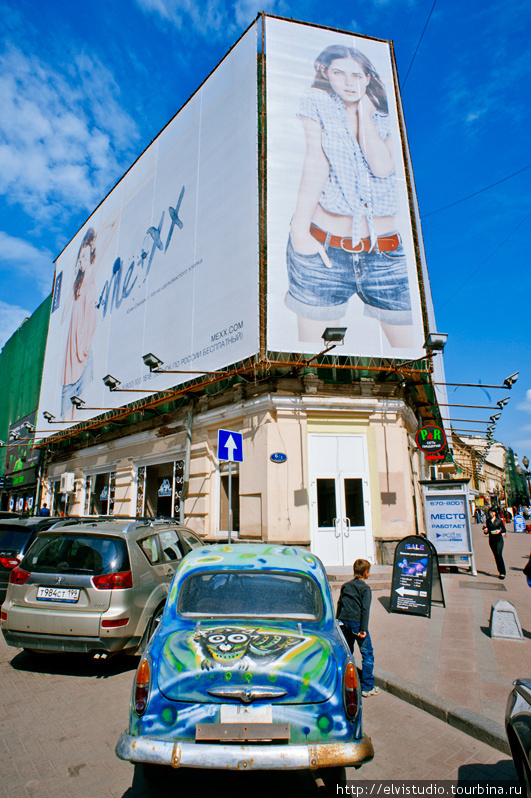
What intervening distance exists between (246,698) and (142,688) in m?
0.70

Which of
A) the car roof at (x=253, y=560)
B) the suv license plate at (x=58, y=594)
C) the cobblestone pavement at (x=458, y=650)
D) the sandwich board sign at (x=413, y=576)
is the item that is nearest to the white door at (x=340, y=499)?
the cobblestone pavement at (x=458, y=650)

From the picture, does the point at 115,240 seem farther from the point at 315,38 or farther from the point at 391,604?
the point at 391,604

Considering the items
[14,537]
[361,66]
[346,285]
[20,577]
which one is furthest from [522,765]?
[361,66]

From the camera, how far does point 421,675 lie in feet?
17.0

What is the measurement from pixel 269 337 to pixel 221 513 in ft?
17.1

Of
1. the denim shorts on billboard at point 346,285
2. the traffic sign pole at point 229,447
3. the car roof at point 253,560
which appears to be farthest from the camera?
the denim shorts on billboard at point 346,285

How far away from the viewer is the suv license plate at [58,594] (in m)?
5.18

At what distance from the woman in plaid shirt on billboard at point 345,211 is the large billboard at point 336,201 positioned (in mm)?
31

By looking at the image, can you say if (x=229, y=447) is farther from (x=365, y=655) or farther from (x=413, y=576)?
(x=365, y=655)

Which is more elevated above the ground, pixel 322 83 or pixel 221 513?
pixel 322 83

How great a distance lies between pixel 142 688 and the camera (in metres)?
2.89

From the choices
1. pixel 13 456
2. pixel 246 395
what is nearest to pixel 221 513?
pixel 246 395

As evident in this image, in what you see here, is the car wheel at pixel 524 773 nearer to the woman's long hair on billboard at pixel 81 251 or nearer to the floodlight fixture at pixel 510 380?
the floodlight fixture at pixel 510 380

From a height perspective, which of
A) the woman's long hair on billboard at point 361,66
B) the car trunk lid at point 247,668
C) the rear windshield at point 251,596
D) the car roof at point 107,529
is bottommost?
the car trunk lid at point 247,668
